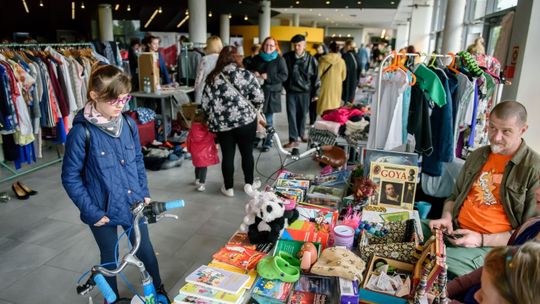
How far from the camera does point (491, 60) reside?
3.33m

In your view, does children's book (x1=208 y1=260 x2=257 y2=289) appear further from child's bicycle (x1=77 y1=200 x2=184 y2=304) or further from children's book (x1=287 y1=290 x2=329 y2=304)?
child's bicycle (x1=77 y1=200 x2=184 y2=304)

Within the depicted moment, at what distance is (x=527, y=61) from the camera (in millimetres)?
3268

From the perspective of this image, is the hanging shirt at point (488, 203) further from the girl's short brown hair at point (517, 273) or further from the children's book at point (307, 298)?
the girl's short brown hair at point (517, 273)

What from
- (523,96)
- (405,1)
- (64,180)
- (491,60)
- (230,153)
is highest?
(405,1)

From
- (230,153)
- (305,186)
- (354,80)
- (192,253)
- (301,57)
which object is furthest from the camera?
(354,80)

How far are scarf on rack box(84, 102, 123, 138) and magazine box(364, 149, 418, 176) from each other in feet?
4.83

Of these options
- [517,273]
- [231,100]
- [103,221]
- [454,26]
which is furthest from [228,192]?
[454,26]

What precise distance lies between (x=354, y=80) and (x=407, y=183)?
5.21m

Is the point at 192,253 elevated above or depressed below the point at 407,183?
below

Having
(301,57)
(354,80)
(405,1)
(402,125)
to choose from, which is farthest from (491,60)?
(405,1)

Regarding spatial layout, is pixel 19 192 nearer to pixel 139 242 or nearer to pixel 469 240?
pixel 139 242

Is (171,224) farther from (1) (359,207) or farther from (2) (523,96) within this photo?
(2) (523,96)

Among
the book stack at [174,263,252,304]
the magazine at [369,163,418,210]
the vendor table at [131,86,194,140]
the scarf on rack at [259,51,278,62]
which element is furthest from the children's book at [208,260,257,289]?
the vendor table at [131,86,194,140]

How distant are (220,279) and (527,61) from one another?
3.17 meters
